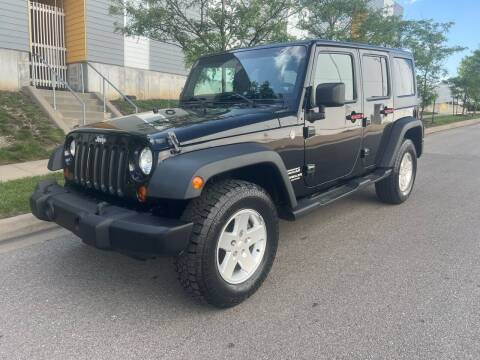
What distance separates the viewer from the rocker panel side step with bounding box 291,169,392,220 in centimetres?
366

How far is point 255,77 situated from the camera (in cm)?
402

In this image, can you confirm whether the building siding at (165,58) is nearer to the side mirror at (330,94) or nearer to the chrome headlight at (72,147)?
the chrome headlight at (72,147)

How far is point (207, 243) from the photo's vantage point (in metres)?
2.74

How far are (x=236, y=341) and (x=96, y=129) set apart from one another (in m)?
1.92

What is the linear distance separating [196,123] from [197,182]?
665mm

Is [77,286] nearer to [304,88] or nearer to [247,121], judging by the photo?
[247,121]

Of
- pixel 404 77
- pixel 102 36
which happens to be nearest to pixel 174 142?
pixel 404 77

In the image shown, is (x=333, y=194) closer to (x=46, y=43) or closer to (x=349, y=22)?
(x=349, y=22)

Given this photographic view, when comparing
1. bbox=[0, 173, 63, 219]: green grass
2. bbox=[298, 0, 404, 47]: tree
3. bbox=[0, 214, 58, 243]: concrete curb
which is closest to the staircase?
bbox=[0, 173, 63, 219]: green grass

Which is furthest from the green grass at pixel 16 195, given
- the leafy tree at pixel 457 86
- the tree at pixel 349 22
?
the leafy tree at pixel 457 86

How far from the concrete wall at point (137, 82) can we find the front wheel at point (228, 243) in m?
11.1

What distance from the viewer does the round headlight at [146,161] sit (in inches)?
111

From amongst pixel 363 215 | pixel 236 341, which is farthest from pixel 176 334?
pixel 363 215

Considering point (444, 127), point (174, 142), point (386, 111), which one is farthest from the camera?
point (444, 127)
